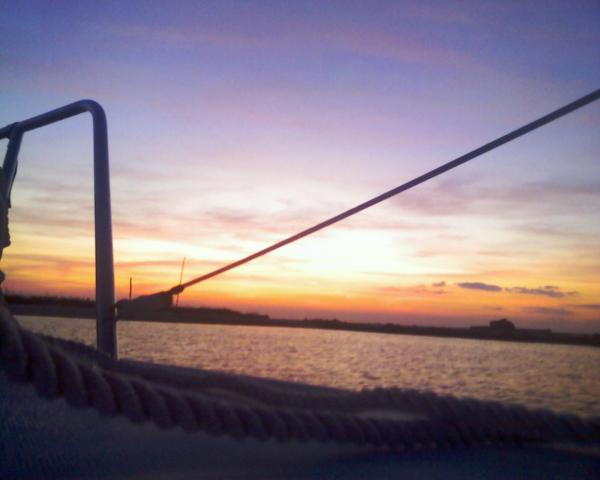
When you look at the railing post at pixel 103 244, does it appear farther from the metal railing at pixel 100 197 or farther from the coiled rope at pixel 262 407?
the coiled rope at pixel 262 407

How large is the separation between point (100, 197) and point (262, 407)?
152 centimetres

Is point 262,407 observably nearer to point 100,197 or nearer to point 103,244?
point 103,244

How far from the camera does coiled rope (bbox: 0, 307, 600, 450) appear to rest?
815 millimetres

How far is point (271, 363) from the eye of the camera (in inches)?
184

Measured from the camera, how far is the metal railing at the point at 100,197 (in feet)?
7.36

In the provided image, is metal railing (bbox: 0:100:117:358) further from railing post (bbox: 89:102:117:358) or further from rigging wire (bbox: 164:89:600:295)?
rigging wire (bbox: 164:89:600:295)

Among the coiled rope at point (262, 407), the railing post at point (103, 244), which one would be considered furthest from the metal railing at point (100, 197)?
the coiled rope at point (262, 407)

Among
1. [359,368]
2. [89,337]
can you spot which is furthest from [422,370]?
[89,337]

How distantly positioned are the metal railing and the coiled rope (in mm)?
654

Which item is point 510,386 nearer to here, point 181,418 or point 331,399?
point 331,399

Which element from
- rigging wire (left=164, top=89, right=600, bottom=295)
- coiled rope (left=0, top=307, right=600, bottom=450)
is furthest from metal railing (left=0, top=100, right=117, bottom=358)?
coiled rope (left=0, top=307, right=600, bottom=450)

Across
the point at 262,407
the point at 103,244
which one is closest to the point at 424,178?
the point at 262,407

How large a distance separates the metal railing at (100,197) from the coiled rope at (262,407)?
0.65 m

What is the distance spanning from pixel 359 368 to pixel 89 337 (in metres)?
1.93
